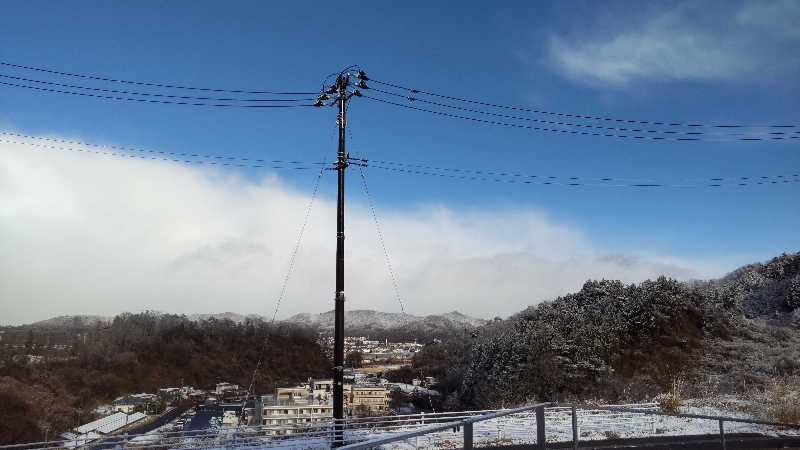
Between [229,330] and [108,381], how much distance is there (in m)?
22.6

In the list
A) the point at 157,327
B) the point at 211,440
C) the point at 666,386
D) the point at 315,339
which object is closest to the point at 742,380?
the point at 666,386

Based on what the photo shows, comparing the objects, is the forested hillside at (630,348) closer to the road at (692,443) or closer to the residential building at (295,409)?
the residential building at (295,409)

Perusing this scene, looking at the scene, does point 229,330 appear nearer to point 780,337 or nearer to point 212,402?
point 212,402

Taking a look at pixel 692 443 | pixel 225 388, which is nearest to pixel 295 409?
pixel 225 388

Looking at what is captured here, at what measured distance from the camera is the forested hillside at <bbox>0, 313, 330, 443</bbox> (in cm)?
4116

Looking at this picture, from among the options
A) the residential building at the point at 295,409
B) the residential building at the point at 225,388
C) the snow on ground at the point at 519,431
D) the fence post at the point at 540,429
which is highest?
the fence post at the point at 540,429

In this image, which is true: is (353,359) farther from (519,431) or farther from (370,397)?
(370,397)

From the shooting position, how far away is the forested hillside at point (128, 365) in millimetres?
41156

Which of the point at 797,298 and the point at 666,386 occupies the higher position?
the point at 797,298

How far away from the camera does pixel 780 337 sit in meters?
30.5

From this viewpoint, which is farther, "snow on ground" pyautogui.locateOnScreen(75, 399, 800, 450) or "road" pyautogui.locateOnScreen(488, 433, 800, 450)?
"snow on ground" pyautogui.locateOnScreen(75, 399, 800, 450)

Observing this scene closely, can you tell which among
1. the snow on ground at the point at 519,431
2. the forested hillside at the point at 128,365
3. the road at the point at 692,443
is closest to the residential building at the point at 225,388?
the forested hillside at the point at 128,365

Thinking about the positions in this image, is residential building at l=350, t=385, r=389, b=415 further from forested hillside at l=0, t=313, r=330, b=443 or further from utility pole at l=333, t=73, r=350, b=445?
utility pole at l=333, t=73, r=350, b=445

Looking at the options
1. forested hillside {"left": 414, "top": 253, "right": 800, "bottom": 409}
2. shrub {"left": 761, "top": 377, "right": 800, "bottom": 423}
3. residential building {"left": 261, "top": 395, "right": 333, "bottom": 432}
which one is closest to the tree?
residential building {"left": 261, "top": 395, "right": 333, "bottom": 432}
